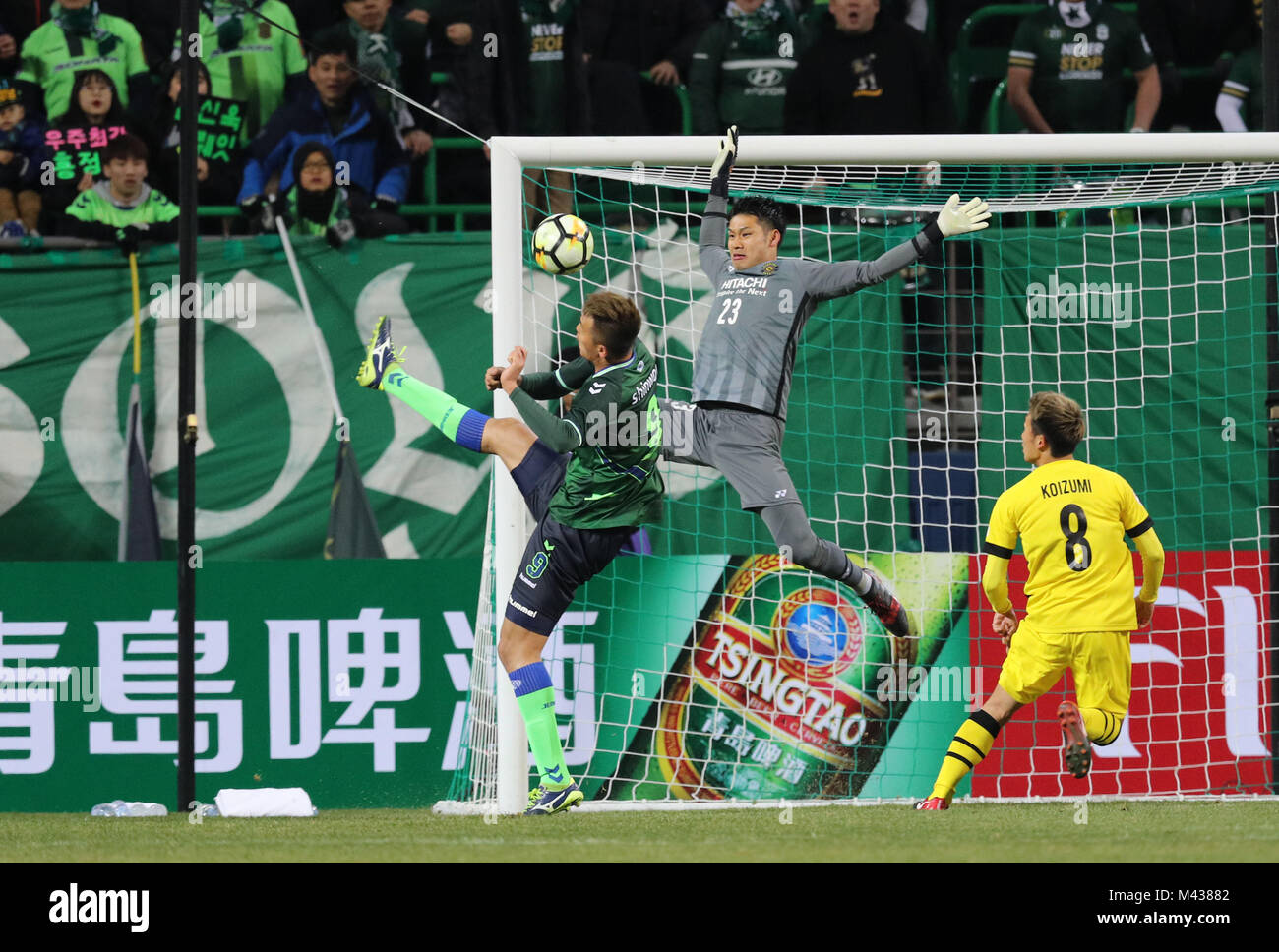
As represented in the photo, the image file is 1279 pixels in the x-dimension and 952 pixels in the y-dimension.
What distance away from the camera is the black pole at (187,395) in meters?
7.45

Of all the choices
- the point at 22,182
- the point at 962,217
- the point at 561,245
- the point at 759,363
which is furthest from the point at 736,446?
the point at 22,182

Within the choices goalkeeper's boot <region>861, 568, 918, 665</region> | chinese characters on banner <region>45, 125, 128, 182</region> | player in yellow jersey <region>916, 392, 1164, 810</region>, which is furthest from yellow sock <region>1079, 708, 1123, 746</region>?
chinese characters on banner <region>45, 125, 128, 182</region>

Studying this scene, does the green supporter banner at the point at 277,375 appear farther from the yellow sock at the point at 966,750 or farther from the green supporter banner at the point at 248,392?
the yellow sock at the point at 966,750

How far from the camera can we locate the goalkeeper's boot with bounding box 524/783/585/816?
21.4 ft

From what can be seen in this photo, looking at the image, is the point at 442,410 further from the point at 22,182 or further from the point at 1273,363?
the point at 22,182

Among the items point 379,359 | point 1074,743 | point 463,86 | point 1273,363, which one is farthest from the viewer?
point 463,86

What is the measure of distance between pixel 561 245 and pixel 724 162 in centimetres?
78

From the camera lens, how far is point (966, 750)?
21.6ft

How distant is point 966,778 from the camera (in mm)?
8109

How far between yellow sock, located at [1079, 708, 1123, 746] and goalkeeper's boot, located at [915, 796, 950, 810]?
1.97ft

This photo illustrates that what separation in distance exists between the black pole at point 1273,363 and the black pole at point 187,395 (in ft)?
15.4

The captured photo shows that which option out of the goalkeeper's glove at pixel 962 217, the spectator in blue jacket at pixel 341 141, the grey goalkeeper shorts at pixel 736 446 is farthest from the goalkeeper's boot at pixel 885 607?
the spectator in blue jacket at pixel 341 141

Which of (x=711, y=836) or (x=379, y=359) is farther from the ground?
(x=379, y=359)

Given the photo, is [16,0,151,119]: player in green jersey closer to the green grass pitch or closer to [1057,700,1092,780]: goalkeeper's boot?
the green grass pitch
